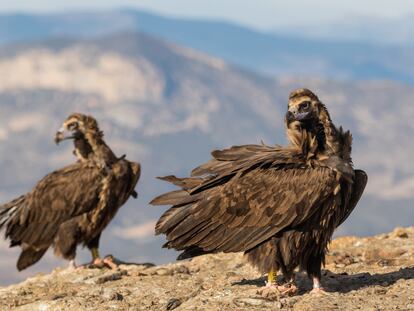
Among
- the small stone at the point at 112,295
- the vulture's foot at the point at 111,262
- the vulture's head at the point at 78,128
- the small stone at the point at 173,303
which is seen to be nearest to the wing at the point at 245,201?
the small stone at the point at 173,303

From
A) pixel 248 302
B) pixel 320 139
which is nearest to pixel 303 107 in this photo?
pixel 320 139

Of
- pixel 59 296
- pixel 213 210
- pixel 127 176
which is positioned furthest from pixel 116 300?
pixel 127 176

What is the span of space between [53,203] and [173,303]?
744 centimetres

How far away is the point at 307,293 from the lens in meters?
12.9

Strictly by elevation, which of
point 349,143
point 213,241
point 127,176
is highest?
point 127,176

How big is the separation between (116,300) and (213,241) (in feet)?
6.21

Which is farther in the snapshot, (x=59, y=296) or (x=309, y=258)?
(x=59, y=296)

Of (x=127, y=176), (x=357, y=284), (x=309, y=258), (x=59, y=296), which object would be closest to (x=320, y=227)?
(x=309, y=258)

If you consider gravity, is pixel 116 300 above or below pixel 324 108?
below

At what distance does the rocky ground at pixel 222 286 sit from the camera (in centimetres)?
1230

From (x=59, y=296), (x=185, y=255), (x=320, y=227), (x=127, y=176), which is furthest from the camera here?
(x=127, y=176)

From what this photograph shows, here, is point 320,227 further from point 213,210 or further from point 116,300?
point 116,300

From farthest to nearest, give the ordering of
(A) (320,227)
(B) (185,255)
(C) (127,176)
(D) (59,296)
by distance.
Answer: (C) (127,176) < (D) (59,296) < (B) (185,255) < (A) (320,227)

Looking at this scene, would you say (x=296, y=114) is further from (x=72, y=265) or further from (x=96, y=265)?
(x=72, y=265)
